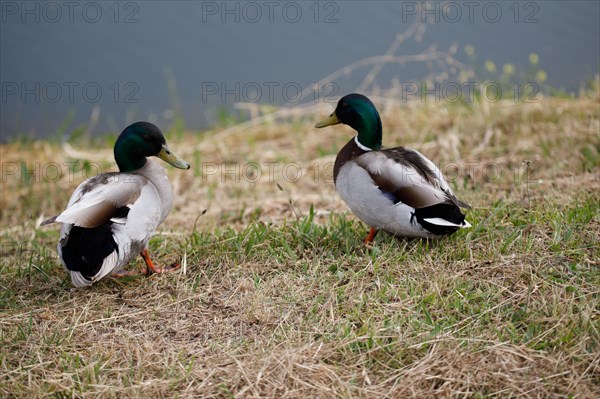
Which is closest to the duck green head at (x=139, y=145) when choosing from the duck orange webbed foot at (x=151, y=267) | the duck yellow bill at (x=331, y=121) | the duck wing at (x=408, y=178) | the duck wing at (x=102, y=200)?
the duck wing at (x=102, y=200)

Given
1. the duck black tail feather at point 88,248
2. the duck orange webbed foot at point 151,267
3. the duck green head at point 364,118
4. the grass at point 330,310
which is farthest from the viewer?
the duck green head at point 364,118

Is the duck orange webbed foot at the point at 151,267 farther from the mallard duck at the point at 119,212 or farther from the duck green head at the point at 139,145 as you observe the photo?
the duck green head at the point at 139,145

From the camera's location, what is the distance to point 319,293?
→ 3297mm

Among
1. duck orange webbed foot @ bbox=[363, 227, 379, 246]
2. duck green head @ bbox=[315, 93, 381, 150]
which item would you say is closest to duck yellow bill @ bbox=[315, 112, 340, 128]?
duck green head @ bbox=[315, 93, 381, 150]

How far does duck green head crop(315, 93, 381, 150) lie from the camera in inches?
154

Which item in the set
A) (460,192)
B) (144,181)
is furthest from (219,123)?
(144,181)

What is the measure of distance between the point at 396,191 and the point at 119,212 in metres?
1.32

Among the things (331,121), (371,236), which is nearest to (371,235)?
(371,236)

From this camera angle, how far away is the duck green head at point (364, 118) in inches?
154

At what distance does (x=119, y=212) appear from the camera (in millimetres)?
3328

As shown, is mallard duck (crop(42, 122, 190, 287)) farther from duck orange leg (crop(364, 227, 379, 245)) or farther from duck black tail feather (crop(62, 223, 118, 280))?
duck orange leg (crop(364, 227, 379, 245))

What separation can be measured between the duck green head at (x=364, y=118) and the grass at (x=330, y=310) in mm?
482

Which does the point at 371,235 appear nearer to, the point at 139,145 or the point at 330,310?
the point at 330,310

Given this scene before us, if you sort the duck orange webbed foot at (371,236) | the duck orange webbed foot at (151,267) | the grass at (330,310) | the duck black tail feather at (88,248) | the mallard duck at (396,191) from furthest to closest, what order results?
the duck orange webbed foot at (371,236) → the duck orange webbed foot at (151,267) → the mallard duck at (396,191) → the duck black tail feather at (88,248) → the grass at (330,310)
